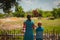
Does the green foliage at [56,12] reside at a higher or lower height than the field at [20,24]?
higher

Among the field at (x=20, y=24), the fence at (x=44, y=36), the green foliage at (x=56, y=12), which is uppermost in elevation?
the green foliage at (x=56, y=12)

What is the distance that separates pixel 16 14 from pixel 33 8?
2.28 ft

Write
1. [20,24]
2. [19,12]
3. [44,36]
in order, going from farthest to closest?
[20,24], [19,12], [44,36]

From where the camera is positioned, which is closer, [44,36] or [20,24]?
[44,36]

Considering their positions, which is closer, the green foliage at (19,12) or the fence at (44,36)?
the fence at (44,36)

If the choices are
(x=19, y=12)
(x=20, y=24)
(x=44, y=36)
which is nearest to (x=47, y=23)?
(x=44, y=36)

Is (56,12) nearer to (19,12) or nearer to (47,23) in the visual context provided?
(47,23)

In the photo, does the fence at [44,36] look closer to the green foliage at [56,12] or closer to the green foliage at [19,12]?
the green foliage at [56,12]

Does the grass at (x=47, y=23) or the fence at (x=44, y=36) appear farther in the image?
the grass at (x=47, y=23)

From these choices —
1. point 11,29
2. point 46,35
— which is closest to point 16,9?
point 11,29

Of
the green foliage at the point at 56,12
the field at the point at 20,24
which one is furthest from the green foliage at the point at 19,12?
the green foliage at the point at 56,12

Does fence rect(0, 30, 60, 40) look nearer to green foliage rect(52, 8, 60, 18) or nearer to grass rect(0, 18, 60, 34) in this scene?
grass rect(0, 18, 60, 34)

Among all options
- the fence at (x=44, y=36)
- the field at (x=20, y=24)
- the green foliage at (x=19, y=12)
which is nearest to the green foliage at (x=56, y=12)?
the field at (x=20, y=24)

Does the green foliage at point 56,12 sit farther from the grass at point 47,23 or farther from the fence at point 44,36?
the fence at point 44,36
